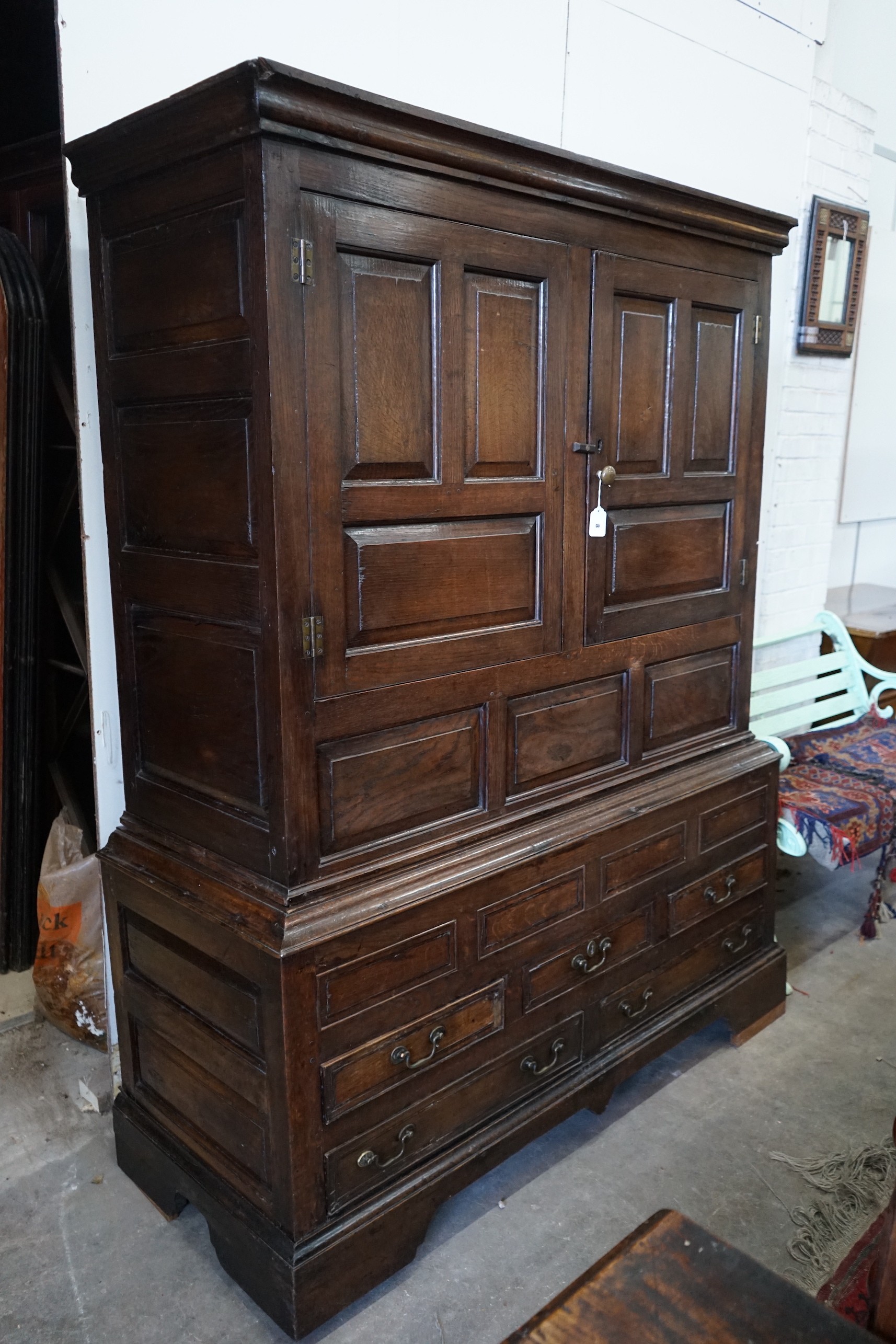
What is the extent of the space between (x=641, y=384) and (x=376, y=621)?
850 mm

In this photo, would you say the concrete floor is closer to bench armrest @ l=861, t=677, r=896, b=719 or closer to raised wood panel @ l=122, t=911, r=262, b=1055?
raised wood panel @ l=122, t=911, r=262, b=1055

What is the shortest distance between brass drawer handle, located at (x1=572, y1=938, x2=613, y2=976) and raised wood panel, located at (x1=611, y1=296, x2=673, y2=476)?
1.04 m

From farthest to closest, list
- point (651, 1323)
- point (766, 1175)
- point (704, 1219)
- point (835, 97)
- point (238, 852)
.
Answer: point (835, 97), point (766, 1175), point (704, 1219), point (238, 852), point (651, 1323)

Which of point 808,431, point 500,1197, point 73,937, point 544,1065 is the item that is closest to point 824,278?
point 808,431

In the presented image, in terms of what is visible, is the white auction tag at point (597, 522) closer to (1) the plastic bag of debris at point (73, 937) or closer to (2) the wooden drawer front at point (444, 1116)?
(2) the wooden drawer front at point (444, 1116)

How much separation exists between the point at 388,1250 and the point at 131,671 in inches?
47.1

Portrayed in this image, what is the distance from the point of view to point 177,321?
1.65m

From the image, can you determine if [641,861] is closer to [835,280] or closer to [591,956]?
[591,956]

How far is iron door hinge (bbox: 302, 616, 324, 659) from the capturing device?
62.6 inches

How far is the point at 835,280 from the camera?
3.47m

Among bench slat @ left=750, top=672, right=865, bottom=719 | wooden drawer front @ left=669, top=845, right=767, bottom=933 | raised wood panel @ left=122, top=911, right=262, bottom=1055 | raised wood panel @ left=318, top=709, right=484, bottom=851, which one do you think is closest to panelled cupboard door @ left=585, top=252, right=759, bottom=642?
raised wood panel @ left=318, top=709, right=484, bottom=851

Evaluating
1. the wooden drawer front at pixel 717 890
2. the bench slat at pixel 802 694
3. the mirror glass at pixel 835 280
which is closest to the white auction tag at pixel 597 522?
the wooden drawer front at pixel 717 890

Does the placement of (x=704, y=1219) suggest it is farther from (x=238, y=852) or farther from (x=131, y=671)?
(x=131, y=671)

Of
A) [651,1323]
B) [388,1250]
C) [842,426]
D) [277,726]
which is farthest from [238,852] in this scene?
[842,426]
